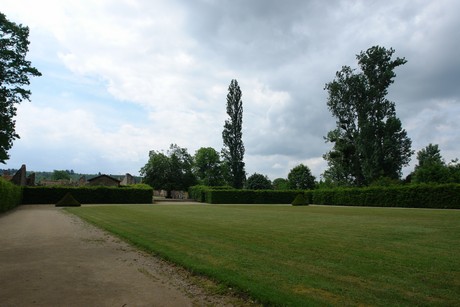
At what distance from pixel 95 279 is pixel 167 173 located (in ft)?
220

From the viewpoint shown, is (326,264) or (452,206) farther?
(452,206)

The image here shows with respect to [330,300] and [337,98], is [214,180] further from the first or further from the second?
[330,300]

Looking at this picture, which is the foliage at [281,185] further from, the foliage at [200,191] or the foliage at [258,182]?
the foliage at [200,191]

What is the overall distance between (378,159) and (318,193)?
32.0 ft

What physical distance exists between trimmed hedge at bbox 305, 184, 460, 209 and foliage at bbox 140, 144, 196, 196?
116 ft

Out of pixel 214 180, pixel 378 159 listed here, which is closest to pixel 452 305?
pixel 378 159

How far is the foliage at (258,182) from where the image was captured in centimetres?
6738

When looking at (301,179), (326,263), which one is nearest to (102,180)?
(301,179)

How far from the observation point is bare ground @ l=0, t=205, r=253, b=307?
505 centimetres

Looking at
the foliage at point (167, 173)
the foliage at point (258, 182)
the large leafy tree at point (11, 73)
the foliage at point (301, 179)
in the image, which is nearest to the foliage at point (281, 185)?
the foliage at point (301, 179)

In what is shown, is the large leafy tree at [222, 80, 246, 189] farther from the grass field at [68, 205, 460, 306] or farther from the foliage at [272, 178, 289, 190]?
the grass field at [68, 205, 460, 306]

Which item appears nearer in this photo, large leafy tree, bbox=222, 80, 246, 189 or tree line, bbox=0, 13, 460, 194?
tree line, bbox=0, 13, 460, 194

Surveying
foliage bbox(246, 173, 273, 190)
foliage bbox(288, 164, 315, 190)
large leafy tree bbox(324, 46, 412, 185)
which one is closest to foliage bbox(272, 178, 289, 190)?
foliage bbox(288, 164, 315, 190)

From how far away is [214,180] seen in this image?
8950 centimetres
